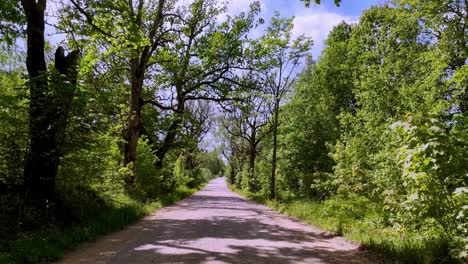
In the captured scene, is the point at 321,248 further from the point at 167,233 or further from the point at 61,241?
the point at 61,241

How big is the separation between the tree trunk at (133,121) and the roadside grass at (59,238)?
6059 mm

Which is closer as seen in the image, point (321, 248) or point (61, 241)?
point (61, 241)

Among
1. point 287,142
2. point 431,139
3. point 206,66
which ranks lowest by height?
point 431,139

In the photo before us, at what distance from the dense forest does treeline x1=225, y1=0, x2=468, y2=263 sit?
0.18ft

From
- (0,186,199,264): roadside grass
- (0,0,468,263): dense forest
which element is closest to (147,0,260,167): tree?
(0,0,468,263): dense forest

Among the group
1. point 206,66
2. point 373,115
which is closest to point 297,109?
point 206,66

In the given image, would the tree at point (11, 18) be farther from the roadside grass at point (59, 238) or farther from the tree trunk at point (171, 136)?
the tree trunk at point (171, 136)

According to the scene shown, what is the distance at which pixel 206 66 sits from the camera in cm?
2144

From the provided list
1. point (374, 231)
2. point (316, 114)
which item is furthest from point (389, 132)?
point (316, 114)

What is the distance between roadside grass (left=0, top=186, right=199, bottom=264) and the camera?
6604mm

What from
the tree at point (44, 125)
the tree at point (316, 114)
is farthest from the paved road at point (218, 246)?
the tree at point (316, 114)

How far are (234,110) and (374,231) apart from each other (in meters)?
14.4

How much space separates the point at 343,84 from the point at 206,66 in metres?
10.3

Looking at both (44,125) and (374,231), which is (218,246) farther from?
(44,125)
